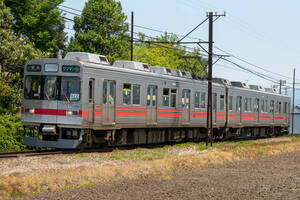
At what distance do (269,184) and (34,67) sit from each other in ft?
35.3

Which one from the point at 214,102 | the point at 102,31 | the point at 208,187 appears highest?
the point at 102,31

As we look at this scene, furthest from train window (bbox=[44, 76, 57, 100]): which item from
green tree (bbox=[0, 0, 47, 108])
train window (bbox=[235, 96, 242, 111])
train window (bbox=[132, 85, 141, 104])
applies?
train window (bbox=[235, 96, 242, 111])

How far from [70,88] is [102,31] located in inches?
1107

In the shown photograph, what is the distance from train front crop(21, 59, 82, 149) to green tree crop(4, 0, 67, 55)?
23.0m

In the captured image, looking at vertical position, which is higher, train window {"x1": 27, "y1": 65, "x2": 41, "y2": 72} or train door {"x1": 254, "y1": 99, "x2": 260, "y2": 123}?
train window {"x1": 27, "y1": 65, "x2": 41, "y2": 72}

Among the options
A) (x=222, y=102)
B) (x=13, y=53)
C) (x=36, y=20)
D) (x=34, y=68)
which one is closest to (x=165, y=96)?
(x=34, y=68)

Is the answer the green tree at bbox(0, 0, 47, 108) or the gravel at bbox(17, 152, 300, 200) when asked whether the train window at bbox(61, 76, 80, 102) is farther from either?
the green tree at bbox(0, 0, 47, 108)

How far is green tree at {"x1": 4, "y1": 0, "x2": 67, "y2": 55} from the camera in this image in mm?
42344

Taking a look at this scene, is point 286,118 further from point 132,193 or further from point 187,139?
point 132,193

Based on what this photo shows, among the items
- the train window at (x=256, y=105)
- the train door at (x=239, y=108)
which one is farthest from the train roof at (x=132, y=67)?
the train window at (x=256, y=105)

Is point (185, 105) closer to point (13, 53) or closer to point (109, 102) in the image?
point (109, 102)

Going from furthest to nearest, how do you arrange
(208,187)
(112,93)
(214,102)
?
(214,102) < (112,93) < (208,187)

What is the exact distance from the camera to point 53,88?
18.6 m

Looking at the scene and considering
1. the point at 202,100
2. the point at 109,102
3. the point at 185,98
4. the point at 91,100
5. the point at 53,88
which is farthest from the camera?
the point at 202,100
